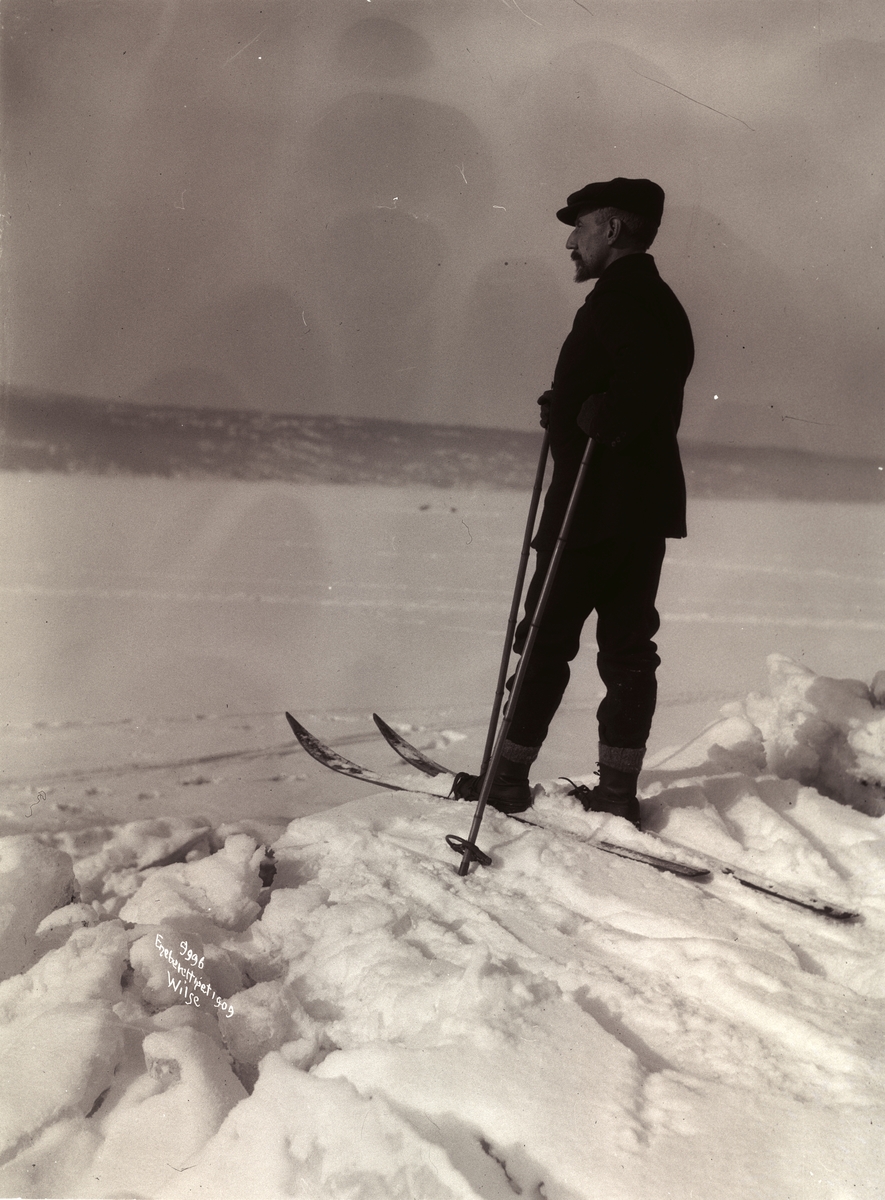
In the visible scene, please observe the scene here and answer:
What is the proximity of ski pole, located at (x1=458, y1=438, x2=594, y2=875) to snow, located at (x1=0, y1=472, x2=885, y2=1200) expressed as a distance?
7 cm

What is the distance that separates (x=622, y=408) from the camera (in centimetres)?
218

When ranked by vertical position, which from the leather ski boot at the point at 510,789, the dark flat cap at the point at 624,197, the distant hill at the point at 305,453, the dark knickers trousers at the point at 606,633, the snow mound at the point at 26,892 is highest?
the dark flat cap at the point at 624,197

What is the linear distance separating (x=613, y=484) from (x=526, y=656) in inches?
19.4

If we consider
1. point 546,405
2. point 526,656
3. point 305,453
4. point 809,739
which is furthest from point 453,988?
point 305,453

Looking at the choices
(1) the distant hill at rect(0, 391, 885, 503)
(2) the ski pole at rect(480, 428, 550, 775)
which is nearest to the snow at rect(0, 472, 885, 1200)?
(2) the ski pole at rect(480, 428, 550, 775)

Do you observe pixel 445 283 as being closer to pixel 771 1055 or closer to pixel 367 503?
pixel 367 503

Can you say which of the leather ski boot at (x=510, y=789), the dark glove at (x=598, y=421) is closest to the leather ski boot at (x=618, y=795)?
the leather ski boot at (x=510, y=789)

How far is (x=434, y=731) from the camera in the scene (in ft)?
12.4

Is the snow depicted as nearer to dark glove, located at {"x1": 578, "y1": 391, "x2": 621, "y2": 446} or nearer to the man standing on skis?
the man standing on skis

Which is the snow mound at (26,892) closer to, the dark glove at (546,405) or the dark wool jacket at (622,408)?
the dark wool jacket at (622,408)

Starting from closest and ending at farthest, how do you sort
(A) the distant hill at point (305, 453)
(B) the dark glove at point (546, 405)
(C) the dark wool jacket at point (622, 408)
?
(C) the dark wool jacket at point (622, 408) < (B) the dark glove at point (546, 405) < (A) the distant hill at point (305, 453)

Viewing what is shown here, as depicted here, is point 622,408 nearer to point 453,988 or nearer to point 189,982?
point 453,988

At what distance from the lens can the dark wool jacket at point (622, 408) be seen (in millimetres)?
2189

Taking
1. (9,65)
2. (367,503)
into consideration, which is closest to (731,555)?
(367,503)
